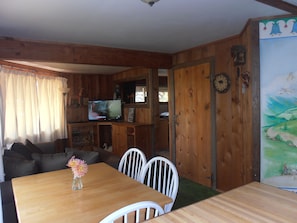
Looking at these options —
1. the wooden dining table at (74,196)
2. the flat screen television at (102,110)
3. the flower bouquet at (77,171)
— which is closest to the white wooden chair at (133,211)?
the wooden dining table at (74,196)

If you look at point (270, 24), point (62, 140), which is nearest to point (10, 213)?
point (270, 24)

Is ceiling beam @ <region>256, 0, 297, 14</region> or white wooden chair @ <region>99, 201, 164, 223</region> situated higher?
ceiling beam @ <region>256, 0, 297, 14</region>

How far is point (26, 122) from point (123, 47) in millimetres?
2356

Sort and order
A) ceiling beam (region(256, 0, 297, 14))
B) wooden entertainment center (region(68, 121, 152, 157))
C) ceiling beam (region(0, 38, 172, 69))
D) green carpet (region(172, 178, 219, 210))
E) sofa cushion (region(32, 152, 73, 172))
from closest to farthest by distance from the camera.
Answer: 1. ceiling beam (region(256, 0, 297, 14))
2. sofa cushion (region(32, 152, 73, 172))
3. ceiling beam (region(0, 38, 172, 69))
4. green carpet (region(172, 178, 219, 210))
5. wooden entertainment center (region(68, 121, 152, 157))

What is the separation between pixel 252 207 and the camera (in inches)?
48.1

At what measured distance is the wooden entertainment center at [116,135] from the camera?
471 centimetres

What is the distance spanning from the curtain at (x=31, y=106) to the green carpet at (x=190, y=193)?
288 cm

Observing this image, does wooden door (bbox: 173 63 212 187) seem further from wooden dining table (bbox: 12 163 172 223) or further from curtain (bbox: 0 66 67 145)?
curtain (bbox: 0 66 67 145)

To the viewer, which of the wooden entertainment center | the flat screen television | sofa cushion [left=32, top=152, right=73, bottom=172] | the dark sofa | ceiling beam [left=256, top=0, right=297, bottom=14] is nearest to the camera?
ceiling beam [left=256, top=0, right=297, bottom=14]

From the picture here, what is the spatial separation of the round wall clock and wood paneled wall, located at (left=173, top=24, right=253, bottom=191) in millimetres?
50

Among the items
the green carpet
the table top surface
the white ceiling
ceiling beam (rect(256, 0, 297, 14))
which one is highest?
the white ceiling

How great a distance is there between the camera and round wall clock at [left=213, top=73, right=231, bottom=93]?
316 cm

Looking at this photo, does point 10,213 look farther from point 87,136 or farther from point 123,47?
point 87,136

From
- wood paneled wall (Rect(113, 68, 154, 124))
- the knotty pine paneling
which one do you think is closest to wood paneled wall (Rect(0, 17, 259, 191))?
wood paneled wall (Rect(113, 68, 154, 124))
